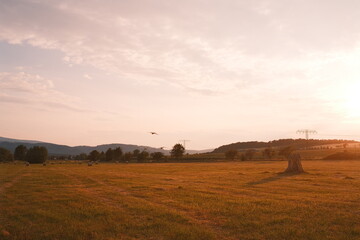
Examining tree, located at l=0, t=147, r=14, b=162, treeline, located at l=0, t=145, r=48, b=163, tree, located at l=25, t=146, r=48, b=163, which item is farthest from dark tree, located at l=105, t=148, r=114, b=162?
tree, located at l=0, t=147, r=14, b=162

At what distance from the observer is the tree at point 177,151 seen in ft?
519

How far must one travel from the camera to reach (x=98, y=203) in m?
21.8

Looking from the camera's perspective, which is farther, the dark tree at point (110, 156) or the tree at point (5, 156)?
the dark tree at point (110, 156)

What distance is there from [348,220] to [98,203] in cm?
1591

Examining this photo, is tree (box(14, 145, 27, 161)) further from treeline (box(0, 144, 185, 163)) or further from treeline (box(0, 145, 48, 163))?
treeline (box(0, 145, 48, 163))

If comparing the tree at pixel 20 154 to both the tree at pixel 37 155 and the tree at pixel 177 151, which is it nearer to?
the tree at pixel 37 155

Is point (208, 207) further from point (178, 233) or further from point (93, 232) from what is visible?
point (93, 232)

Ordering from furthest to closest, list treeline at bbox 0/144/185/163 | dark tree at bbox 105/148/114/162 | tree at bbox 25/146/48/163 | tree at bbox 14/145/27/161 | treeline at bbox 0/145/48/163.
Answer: dark tree at bbox 105/148/114/162 → tree at bbox 14/145/27/161 → treeline at bbox 0/144/185/163 → treeline at bbox 0/145/48/163 → tree at bbox 25/146/48/163

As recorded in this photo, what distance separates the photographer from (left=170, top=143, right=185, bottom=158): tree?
158 m

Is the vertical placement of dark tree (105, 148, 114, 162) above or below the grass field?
above

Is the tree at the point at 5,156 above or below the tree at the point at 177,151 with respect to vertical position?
below

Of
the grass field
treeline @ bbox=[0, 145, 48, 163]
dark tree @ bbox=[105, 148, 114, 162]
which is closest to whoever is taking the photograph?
the grass field

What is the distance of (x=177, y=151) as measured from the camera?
518 feet

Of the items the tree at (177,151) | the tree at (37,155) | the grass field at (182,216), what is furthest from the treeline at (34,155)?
the grass field at (182,216)
